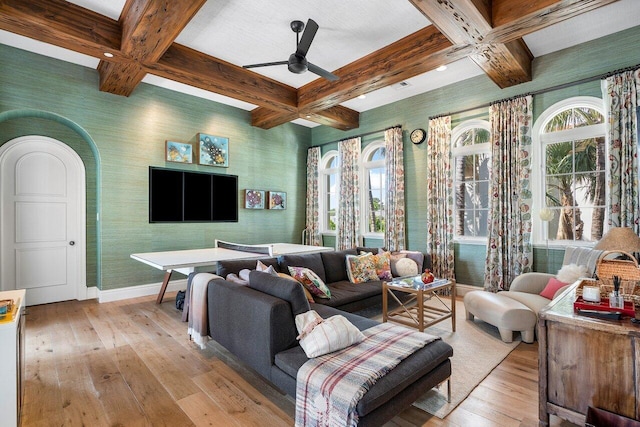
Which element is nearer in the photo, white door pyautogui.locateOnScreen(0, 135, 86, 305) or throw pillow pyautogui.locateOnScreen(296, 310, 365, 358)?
throw pillow pyautogui.locateOnScreen(296, 310, 365, 358)

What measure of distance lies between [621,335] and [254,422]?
2.09 metres

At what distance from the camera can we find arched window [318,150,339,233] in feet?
23.5

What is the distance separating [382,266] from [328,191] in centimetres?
322

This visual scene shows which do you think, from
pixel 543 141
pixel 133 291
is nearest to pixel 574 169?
pixel 543 141

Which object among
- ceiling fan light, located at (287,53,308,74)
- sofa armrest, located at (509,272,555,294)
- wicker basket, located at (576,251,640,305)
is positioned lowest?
sofa armrest, located at (509,272,555,294)

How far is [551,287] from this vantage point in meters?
3.46

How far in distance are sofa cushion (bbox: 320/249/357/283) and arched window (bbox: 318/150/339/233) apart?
105 inches

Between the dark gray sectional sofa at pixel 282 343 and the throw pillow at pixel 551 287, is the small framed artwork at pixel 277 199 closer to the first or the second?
the dark gray sectional sofa at pixel 282 343

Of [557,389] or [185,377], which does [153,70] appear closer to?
[185,377]

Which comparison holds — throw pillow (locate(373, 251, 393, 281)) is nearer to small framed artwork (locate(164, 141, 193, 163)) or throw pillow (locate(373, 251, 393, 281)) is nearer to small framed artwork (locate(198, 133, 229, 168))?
small framed artwork (locate(198, 133, 229, 168))

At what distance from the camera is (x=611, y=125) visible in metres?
3.63

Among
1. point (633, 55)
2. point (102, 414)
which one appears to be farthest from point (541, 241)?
point (102, 414)

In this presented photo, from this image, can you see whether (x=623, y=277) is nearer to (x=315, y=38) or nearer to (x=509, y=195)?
(x=509, y=195)

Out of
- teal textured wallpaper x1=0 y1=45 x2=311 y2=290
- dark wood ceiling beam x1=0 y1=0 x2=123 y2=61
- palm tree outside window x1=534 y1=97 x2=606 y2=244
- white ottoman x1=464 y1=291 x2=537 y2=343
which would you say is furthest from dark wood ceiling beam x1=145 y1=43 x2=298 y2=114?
white ottoman x1=464 y1=291 x2=537 y2=343
